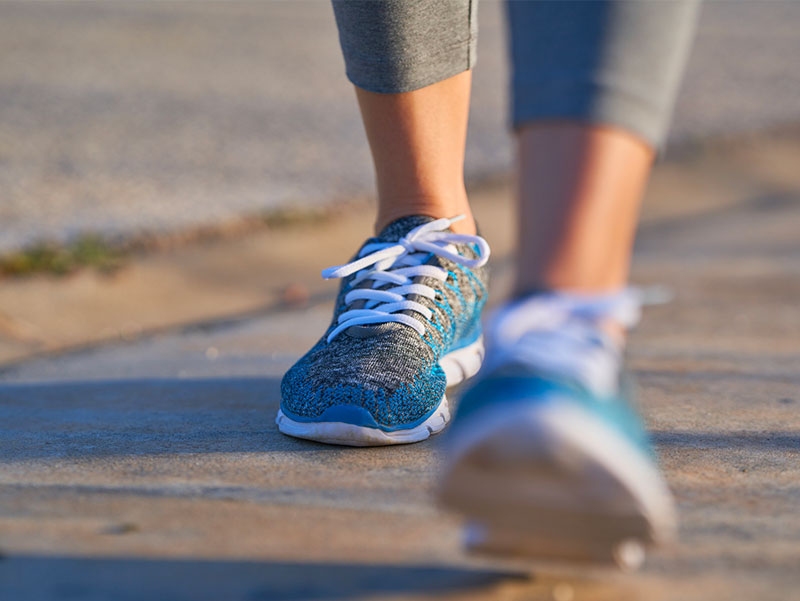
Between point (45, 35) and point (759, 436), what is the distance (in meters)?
5.61

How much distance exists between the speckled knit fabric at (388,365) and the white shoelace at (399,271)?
0.01m

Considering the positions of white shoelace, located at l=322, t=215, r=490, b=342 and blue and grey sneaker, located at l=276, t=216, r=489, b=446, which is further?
white shoelace, located at l=322, t=215, r=490, b=342

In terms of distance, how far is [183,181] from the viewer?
360 cm

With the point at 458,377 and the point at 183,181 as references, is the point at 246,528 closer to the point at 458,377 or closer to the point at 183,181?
the point at 458,377

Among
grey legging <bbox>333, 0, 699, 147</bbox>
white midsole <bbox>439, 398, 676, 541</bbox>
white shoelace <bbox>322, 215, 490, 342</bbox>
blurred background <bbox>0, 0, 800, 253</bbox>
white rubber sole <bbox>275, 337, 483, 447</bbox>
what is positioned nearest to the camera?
white midsole <bbox>439, 398, 676, 541</bbox>

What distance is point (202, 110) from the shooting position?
4.65m

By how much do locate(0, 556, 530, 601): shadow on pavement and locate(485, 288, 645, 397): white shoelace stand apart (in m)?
→ 0.23

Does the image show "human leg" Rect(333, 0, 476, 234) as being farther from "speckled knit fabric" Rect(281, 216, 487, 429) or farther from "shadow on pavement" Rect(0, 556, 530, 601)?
"shadow on pavement" Rect(0, 556, 530, 601)

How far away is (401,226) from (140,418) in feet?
1.68

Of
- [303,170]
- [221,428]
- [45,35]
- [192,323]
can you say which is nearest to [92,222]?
[192,323]

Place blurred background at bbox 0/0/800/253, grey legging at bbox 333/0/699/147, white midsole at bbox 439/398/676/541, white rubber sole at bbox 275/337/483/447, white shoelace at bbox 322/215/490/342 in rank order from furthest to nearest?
blurred background at bbox 0/0/800/253, white shoelace at bbox 322/215/490/342, white rubber sole at bbox 275/337/483/447, grey legging at bbox 333/0/699/147, white midsole at bbox 439/398/676/541

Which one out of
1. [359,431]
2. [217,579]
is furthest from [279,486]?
[217,579]

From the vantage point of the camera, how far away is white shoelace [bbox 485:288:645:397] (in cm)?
88

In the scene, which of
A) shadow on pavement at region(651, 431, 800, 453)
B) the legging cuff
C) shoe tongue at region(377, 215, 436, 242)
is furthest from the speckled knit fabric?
shadow on pavement at region(651, 431, 800, 453)
